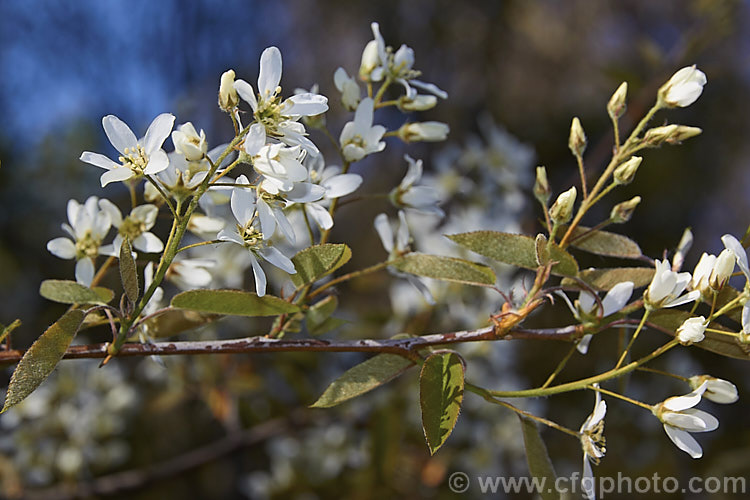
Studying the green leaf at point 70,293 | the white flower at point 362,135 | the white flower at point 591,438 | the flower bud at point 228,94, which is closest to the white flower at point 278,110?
the flower bud at point 228,94

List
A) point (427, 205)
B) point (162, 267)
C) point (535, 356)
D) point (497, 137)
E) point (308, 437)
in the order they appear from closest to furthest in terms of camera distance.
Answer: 1. point (162, 267)
2. point (427, 205)
3. point (497, 137)
4. point (308, 437)
5. point (535, 356)

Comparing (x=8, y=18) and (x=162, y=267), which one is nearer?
(x=162, y=267)

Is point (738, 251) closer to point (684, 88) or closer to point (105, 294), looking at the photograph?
point (684, 88)

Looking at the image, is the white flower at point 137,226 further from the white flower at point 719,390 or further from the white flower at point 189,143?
the white flower at point 719,390

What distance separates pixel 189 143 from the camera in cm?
54

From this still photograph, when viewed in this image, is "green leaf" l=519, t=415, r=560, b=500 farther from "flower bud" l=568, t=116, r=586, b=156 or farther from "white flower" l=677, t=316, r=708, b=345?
"flower bud" l=568, t=116, r=586, b=156

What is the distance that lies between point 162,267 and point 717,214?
13.8 feet

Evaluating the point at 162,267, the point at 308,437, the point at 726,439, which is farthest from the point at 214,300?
the point at 726,439

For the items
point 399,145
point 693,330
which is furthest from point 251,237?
point 399,145

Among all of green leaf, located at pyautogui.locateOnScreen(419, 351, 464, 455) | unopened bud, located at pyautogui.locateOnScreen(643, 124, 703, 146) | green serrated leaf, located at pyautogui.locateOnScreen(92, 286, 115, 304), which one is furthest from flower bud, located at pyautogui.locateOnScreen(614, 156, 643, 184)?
green serrated leaf, located at pyautogui.locateOnScreen(92, 286, 115, 304)

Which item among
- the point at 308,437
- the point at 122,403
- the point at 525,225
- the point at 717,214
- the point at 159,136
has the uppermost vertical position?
the point at 159,136

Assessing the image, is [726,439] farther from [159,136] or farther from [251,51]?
[251,51]

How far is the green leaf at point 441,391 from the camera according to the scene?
57 cm

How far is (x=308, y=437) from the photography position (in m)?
1.86
